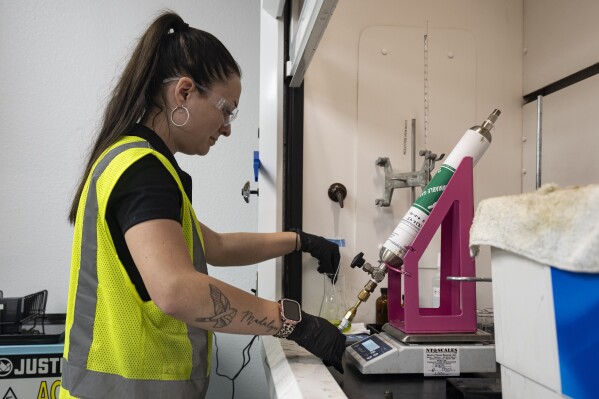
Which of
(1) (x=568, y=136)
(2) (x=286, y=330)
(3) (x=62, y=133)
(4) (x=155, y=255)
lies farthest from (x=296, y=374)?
(3) (x=62, y=133)

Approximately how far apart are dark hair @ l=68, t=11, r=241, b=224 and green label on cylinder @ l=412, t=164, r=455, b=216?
0.54 meters

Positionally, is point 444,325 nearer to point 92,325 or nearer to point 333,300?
A: point 333,300

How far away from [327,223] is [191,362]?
621 millimetres

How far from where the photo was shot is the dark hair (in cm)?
97

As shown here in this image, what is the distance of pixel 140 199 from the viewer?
0.78m

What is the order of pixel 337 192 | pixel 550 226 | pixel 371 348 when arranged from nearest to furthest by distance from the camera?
pixel 550 226 < pixel 371 348 < pixel 337 192

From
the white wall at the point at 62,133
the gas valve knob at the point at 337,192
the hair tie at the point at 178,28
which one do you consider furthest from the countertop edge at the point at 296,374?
the white wall at the point at 62,133

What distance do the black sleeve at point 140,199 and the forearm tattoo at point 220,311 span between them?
150mm

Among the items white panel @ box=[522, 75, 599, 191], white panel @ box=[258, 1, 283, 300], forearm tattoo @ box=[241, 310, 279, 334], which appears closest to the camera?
forearm tattoo @ box=[241, 310, 279, 334]

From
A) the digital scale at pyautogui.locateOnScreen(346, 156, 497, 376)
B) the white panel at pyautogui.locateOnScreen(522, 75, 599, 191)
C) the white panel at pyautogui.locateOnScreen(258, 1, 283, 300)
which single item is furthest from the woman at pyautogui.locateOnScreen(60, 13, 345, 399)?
the white panel at pyautogui.locateOnScreen(522, 75, 599, 191)

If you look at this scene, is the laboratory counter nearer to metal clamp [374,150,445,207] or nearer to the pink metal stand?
the pink metal stand

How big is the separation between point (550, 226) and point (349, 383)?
1.86ft

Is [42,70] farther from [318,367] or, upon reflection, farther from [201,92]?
[318,367]

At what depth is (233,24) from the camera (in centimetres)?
221
